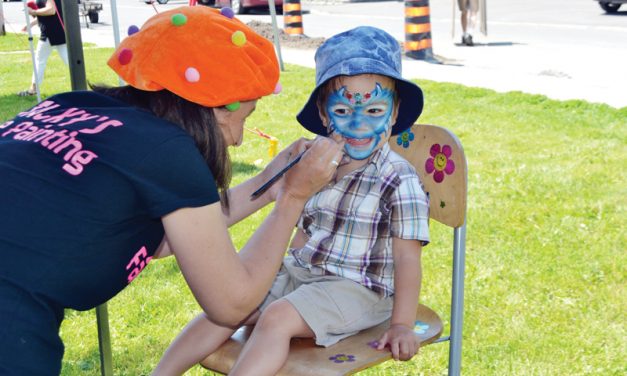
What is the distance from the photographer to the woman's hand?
6.14ft

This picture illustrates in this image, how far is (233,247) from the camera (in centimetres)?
178

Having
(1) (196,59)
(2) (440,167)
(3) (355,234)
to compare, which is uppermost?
(1) (196,59)

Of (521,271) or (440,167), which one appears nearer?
(440,167)

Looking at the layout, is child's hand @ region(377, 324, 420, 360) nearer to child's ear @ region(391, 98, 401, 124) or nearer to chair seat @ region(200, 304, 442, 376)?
chair seat @ region(200, 304, 442, 376)

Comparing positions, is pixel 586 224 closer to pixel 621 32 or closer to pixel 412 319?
pixel 412 319

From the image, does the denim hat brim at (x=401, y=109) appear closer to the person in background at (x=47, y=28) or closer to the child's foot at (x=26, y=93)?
the person in background at (x=47, y=28)

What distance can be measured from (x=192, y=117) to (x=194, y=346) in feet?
2.34

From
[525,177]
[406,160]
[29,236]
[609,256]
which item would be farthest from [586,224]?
[29,236]

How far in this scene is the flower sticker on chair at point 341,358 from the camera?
2061 mm

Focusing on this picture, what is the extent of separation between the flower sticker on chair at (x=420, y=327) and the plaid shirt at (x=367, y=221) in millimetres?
122

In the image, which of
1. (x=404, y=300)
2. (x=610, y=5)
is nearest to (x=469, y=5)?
(x=610, y=5)

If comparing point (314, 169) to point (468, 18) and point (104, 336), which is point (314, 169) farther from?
point (468, 18)

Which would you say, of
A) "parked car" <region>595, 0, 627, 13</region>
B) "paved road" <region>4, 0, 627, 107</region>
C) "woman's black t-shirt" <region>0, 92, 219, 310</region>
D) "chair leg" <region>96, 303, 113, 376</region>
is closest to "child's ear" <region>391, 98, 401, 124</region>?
"woman's black t-shirt" <region>0, 92, 219, 310</region>

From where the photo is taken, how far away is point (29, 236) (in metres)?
1.58
